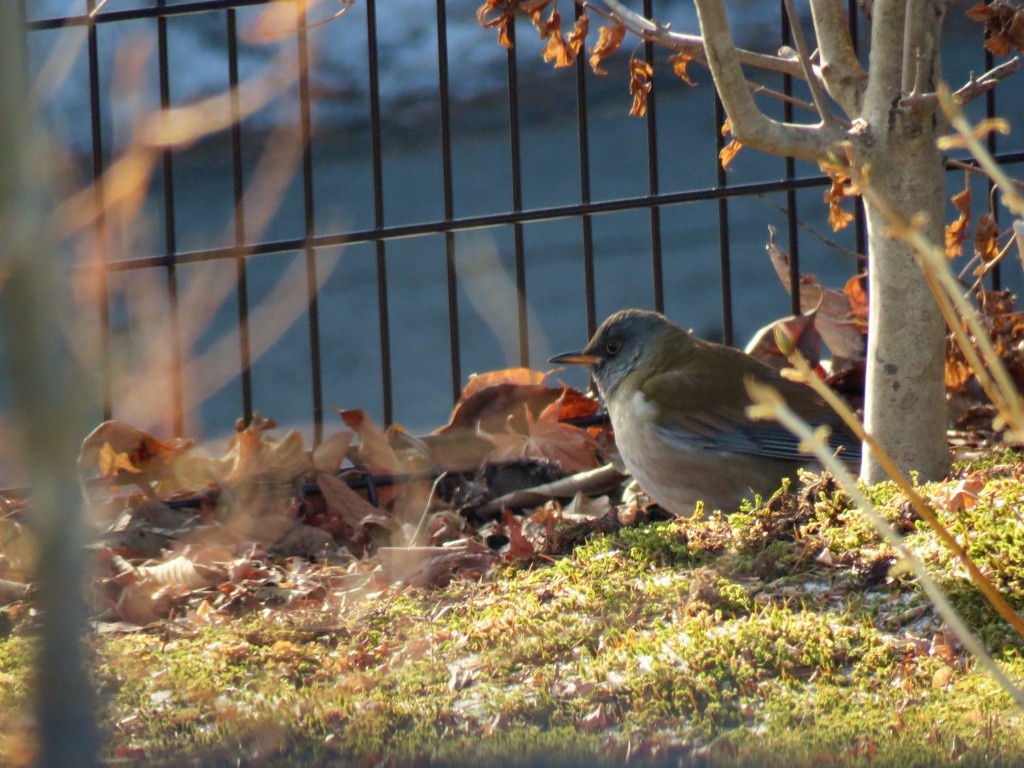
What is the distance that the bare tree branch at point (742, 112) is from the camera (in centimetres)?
349

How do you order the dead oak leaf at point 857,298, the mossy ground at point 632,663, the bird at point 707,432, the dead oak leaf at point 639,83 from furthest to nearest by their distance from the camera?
the dead oak leaf at point 857,298, the bird at point 707,432, the dead oak leaf at point 639,83, the mossy ground at point 632,663

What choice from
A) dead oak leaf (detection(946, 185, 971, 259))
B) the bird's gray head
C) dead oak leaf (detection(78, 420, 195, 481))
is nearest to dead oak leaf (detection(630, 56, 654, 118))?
dead oak leaf (detection(946, 185, 971, 259))

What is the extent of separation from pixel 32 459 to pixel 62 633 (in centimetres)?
17

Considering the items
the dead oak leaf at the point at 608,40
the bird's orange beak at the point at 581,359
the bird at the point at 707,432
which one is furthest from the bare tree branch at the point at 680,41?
the bird's orange beak at the point at 581,359

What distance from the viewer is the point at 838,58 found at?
393 cm

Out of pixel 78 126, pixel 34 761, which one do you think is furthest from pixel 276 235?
pixel 34 761

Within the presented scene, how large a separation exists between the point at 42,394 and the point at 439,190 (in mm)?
13250

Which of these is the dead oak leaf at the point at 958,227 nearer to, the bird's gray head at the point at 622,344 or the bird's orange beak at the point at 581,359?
the bird's gray head at the point at 622,344

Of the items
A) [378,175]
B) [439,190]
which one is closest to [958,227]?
[378,175]

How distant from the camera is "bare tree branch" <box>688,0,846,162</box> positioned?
3.49 metres

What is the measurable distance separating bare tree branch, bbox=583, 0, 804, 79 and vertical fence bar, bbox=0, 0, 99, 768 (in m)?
3.09

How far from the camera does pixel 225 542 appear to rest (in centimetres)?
467

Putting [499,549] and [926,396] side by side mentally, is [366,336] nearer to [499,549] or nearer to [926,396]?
[499,549]

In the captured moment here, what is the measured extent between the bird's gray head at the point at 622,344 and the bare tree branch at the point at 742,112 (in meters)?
1.79
